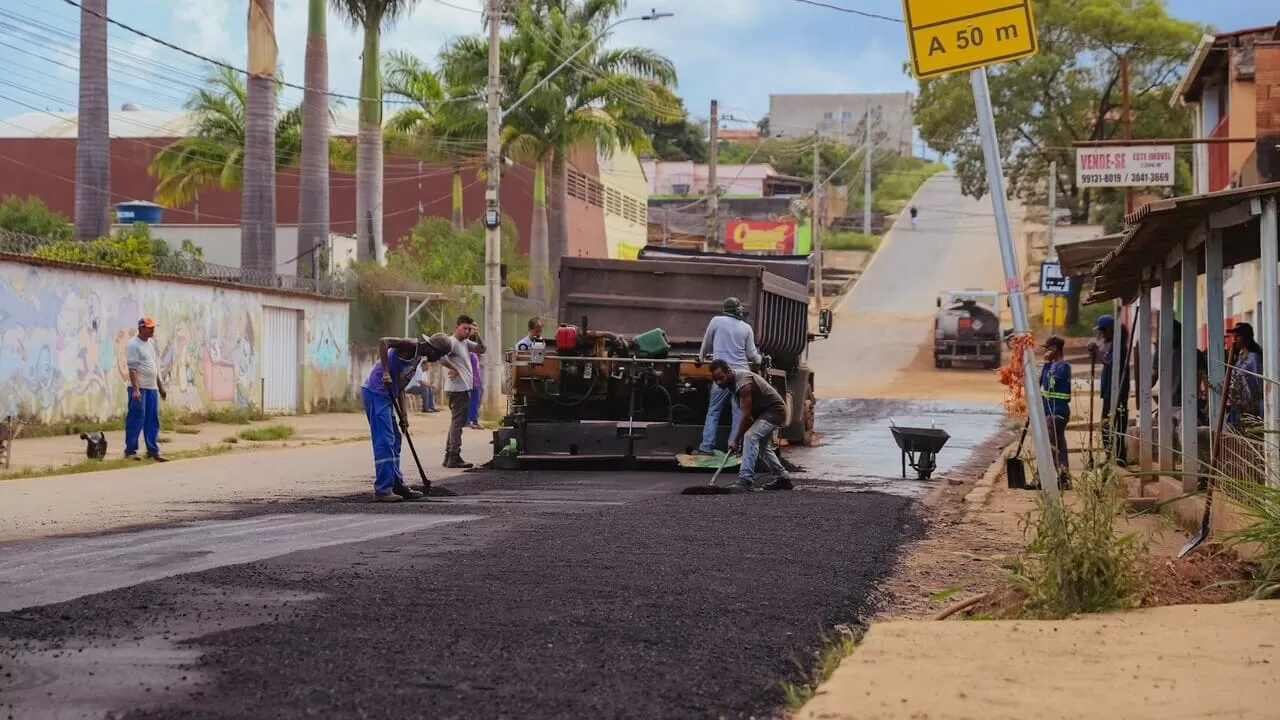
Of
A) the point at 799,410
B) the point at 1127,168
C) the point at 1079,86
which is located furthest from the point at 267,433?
the point at 1079,86

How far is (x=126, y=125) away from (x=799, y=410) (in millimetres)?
38333

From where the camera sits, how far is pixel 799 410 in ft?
71.7

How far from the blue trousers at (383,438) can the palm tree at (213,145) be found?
35.6 m

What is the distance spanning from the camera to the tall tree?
31.8 meters

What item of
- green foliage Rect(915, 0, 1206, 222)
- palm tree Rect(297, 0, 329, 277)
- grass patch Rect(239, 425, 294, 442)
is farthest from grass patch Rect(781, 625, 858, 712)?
green foliage Rect(915, 0, 1206, 222)

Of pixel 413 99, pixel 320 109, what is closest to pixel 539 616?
pixel 320 109

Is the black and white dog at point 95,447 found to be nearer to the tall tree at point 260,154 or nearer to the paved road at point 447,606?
the paved road at point 447,606

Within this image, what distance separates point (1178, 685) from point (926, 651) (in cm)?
105

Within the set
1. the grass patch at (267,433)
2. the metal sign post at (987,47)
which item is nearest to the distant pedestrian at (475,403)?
the grass patch at (267,433)

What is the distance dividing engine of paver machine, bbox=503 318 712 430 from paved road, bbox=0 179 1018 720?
10.4 feet

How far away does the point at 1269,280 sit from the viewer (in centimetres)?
1008

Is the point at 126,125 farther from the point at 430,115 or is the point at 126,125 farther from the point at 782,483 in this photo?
the point at 782,483

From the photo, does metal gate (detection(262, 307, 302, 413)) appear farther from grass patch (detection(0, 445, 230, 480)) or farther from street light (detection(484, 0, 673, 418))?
grass patch (detection(0, 445, 230, 480))

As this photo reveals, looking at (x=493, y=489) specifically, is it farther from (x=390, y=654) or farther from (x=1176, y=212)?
(x=390, y=654)
